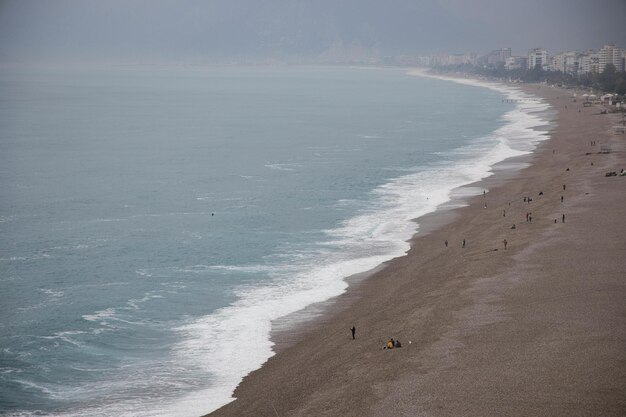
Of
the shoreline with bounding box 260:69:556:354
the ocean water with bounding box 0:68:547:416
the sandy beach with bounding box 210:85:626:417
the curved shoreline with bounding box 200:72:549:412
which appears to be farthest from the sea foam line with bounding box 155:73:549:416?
the sandy beach with bounding box 210:85:626:417

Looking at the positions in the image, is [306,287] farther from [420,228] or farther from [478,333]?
[420,228]

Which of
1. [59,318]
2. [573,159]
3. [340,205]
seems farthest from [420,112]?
[59,318]

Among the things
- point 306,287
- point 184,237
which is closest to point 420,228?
point 306,287

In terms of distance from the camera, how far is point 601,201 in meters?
43.5

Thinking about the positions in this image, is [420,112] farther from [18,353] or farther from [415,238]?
[18,353]

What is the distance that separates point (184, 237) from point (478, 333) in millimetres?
21434

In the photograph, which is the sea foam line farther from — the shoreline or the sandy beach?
the sandy beach

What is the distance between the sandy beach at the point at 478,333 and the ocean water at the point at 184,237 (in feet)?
6.40

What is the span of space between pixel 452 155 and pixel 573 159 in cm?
1213

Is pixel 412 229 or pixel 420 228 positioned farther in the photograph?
pixel 420 228

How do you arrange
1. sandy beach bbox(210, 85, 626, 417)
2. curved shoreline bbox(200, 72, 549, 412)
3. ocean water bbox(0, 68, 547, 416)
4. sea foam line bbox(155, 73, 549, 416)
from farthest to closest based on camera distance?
curved shoreline bbox(200, 72, 549, 412), ocean water bbox(0, 68, 547, 416), sea foam line bbox(155, 73, 549, 416), sandy beach bbox(210, 85, 626, 417)

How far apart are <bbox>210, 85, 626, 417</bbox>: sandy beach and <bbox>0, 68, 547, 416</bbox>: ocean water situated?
6.40 ft

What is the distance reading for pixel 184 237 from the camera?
42.9 m

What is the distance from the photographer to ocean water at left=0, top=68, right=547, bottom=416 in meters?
26.1
